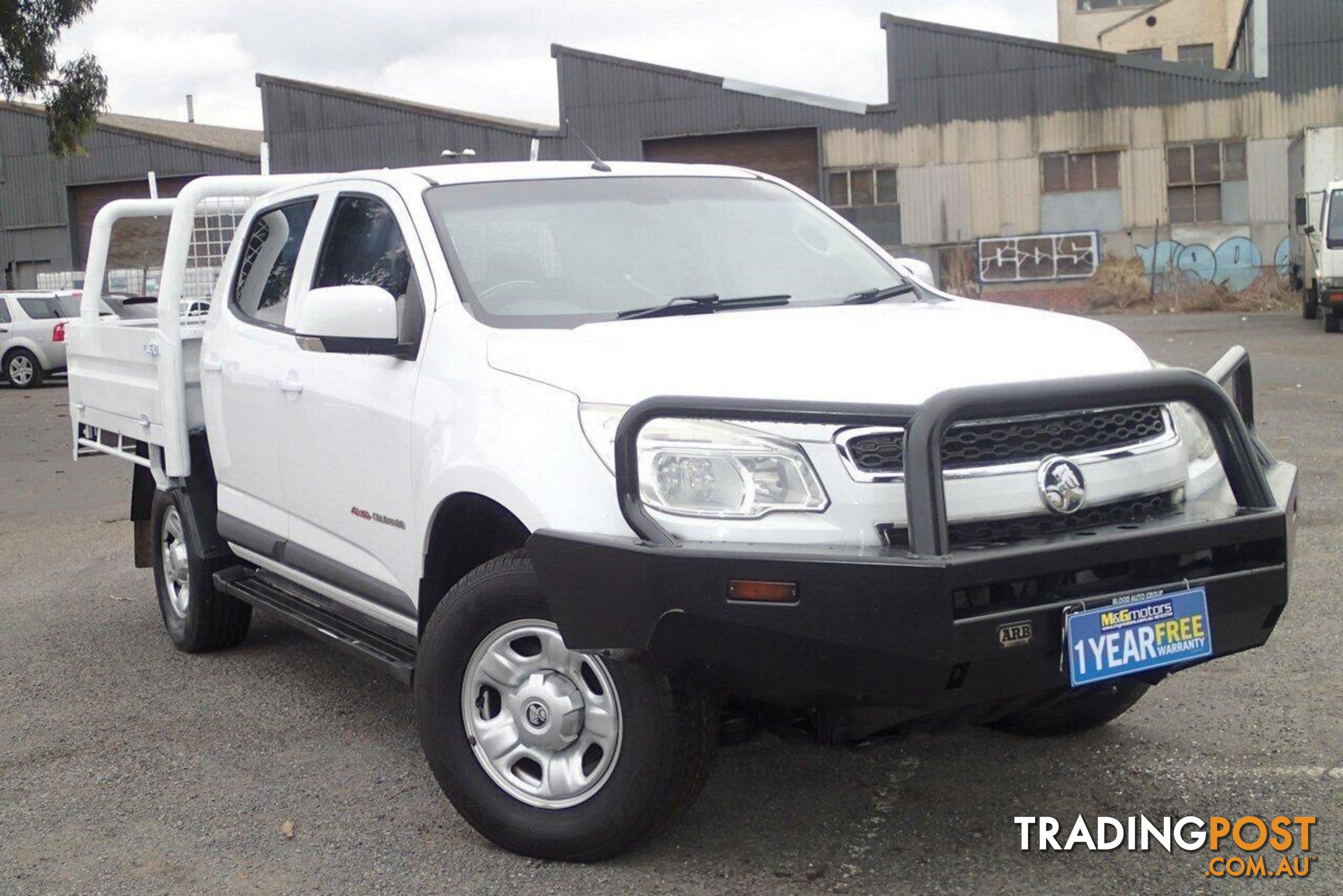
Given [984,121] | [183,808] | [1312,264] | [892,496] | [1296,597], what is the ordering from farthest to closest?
[984,121] → [1312,264] → [1296,597] → [183,808] → [892,496]

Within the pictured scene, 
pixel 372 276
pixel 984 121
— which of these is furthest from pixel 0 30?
pixel 984 121

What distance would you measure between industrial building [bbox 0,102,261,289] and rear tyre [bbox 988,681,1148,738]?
39.5 m

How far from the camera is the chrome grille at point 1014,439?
10.4ft

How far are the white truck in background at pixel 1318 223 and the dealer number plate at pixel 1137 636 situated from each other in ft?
70.8

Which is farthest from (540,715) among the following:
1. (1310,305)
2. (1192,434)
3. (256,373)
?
(1310,305)

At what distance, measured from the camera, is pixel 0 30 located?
61.9 feet

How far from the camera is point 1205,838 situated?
12.0 ft

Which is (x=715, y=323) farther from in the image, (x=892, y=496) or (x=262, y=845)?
(x=262, y=845)

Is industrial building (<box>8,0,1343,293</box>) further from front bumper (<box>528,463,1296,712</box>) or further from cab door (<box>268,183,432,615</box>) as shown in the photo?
front bumper (<box>528,463,1296,712</box>)

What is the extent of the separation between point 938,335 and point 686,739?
1186 mm

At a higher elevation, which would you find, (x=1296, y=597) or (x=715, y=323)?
(x=715, y=323)

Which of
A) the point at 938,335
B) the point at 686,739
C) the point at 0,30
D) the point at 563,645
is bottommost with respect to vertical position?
the point at 686,739

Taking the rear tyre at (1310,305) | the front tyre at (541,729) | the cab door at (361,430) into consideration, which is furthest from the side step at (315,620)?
the rear tyre at (1310,305)

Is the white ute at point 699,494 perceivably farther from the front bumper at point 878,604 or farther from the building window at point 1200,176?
the building window at point 1200,176
